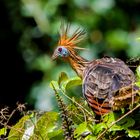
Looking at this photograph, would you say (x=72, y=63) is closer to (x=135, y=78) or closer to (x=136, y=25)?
(x=135, y=78)

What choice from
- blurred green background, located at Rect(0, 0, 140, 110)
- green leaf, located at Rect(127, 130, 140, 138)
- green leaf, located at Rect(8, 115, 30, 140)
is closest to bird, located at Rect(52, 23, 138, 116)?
green leaf, located at Rect(127, 130, 140, 138)

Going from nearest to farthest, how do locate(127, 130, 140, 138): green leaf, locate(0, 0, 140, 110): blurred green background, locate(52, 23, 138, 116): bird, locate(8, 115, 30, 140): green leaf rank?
locate(127, 130, 140, 138): green leaf < locate(52, 23, 138, 116): bird < locate(8, 115, 30, 140): green leaf < locate(0, 0, 140, 110): blurred green background

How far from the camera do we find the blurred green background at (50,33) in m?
5.05

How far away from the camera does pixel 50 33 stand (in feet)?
17.4

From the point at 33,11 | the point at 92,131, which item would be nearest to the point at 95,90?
the point at 92,131

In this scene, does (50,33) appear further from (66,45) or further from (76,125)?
(76,125)

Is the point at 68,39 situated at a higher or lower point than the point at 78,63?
higher

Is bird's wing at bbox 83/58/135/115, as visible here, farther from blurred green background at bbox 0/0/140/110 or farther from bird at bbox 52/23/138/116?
blurred green background at bbox 0/0/140/110

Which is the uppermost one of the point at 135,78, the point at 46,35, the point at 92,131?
the point at 46,35

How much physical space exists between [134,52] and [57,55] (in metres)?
1.40

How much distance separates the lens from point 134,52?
496 cm

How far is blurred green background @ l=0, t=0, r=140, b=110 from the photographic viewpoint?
16.6ft

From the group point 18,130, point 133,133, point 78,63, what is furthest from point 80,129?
point 78,63

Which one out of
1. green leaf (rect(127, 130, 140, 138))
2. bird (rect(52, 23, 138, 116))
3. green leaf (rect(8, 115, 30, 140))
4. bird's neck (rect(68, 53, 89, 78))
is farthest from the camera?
bird's neck (rect(68, 53, 89, 78))
